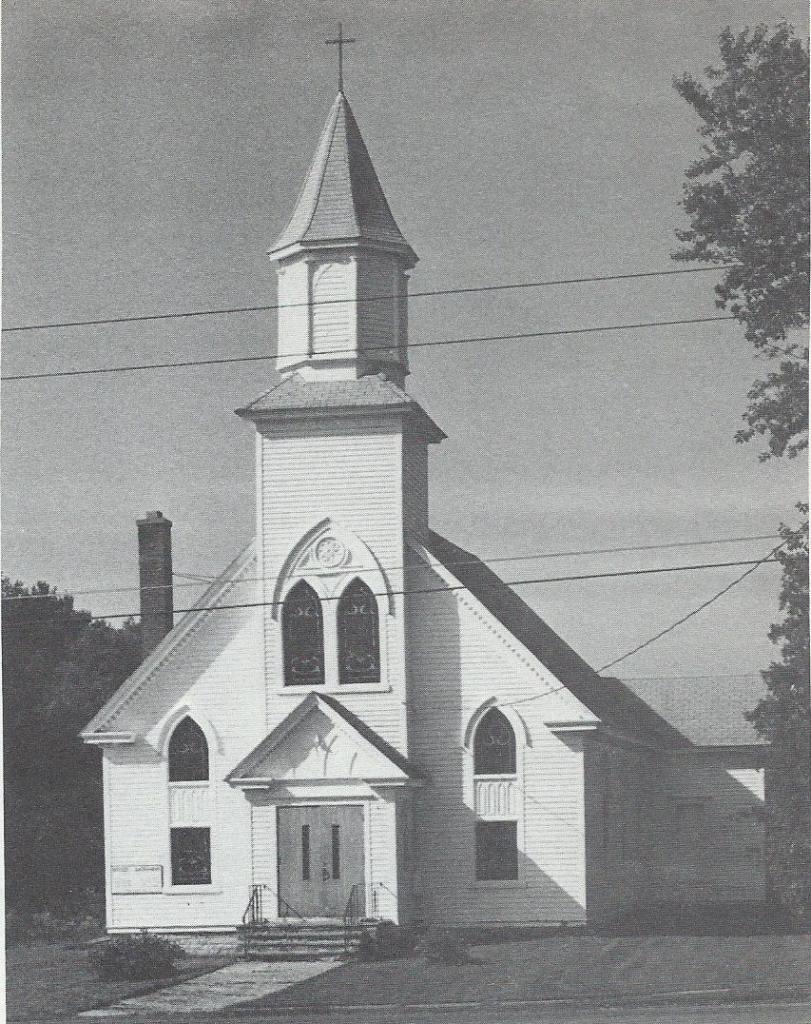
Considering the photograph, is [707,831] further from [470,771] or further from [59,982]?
[59,982]

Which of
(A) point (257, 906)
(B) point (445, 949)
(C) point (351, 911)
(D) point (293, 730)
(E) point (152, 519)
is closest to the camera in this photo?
(E) point (152, 519)

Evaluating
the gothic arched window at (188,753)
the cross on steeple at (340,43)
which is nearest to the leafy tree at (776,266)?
the cross on steeple at (340,43)

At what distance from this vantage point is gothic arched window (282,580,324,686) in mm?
35156

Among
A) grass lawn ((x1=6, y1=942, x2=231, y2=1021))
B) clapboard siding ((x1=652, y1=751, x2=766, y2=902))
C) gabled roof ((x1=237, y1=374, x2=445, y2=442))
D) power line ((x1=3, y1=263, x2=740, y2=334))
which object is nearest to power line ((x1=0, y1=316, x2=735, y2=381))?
power line ((x1=3, y1=263, x2=740, y2=334))

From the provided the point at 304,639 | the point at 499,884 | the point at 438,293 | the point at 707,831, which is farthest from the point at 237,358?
the point at 707,831

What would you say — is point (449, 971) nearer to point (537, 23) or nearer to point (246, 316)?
point (246, 316)

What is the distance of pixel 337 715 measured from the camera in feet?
113

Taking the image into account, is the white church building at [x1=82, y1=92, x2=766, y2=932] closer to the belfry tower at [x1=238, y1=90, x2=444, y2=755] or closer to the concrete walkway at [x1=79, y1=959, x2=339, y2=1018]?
the belfry tower at [x1=238, y1=90, x2=444, y2=755]

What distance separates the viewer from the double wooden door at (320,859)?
1353 inches

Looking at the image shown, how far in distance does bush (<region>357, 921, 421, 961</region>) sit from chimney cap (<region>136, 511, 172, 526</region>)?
7668mm

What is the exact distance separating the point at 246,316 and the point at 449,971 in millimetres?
10531

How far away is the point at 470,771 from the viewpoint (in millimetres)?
35156

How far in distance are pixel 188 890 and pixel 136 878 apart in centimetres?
98

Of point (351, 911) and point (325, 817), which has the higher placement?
point (325, 817)
